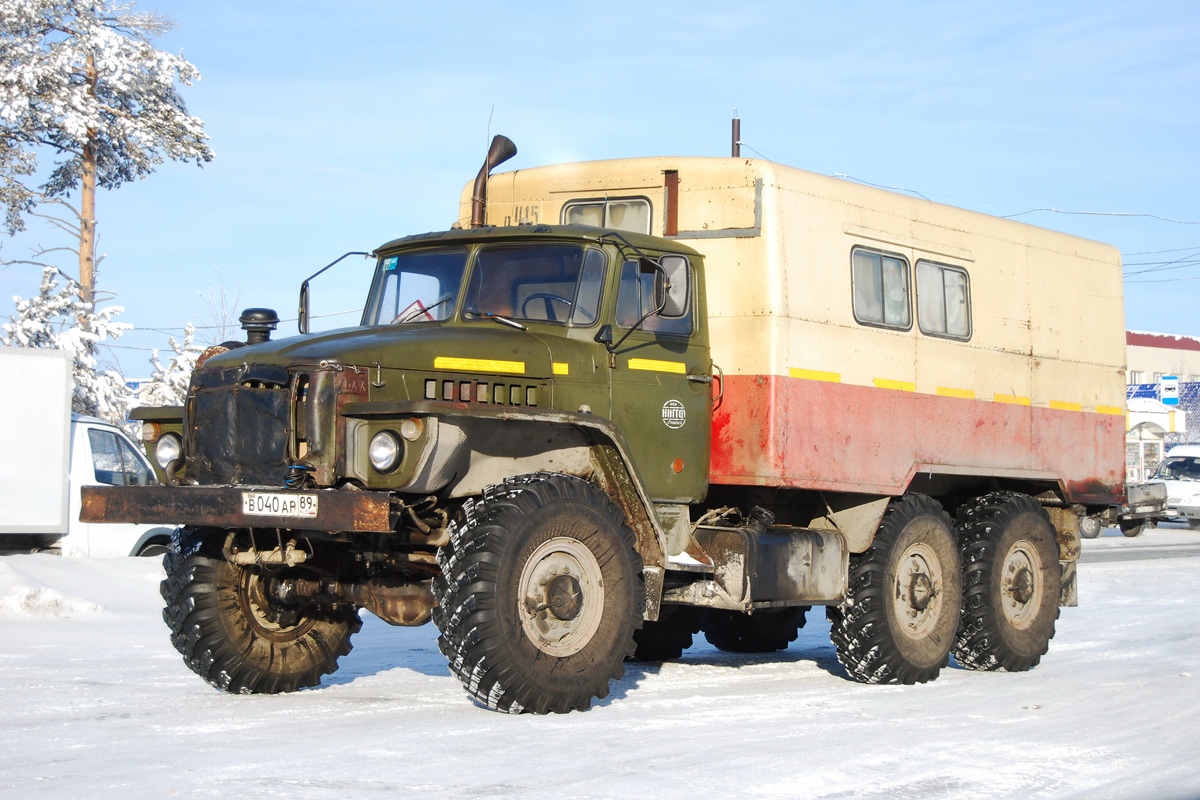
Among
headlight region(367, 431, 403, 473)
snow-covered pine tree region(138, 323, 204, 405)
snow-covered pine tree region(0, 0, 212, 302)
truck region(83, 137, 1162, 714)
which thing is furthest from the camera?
snow-covered pine tree region(138, 323, 204, 405)

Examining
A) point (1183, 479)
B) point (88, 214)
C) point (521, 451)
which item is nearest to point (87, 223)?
point (88, 214)

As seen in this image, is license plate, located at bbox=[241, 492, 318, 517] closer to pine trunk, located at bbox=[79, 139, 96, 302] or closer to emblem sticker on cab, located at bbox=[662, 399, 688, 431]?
emblem sticker on cab, located at bbox=[662, 399, 688, 431]

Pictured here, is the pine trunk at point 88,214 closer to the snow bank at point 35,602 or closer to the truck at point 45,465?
the truck at point 45,465

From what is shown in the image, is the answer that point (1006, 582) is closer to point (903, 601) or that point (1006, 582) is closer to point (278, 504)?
point (903, 601)

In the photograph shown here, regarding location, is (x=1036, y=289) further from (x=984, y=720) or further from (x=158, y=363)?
(x=158, y=363)

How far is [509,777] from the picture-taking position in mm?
5695

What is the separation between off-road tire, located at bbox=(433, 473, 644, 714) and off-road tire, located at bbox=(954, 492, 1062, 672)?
3.98m

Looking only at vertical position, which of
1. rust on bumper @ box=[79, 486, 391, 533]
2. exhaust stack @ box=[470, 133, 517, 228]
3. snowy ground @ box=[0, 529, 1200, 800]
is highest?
exhaust stack @ box=[470, 133, 517, 228]

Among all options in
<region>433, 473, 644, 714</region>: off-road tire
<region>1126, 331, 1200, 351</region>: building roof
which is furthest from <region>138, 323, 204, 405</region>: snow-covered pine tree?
<region>1126, 331, 1200, 351</region>: building roof

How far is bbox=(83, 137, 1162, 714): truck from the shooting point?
7.15m

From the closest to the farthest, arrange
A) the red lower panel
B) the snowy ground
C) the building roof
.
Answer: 1. the snowy ground
2. the red lower panel
3. the building roof

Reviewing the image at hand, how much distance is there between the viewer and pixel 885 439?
392 inches

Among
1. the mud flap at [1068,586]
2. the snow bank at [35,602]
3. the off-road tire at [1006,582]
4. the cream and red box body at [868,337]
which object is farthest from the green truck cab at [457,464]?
the snow bank at [35,602]

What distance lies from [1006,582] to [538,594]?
528 centimetres
